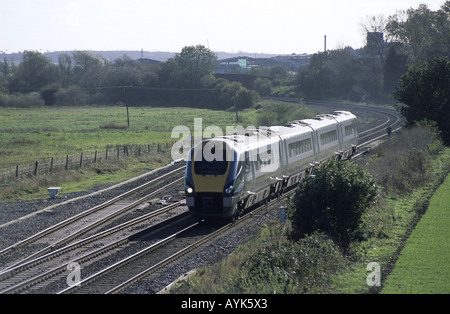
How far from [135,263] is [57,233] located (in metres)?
5.06

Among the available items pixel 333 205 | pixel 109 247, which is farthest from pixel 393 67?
pixel 109 247

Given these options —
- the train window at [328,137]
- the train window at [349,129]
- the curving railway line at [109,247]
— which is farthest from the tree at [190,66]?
the curving railway line at [109,247]

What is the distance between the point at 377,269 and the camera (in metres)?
13.4

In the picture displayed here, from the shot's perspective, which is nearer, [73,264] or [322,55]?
[73,264]

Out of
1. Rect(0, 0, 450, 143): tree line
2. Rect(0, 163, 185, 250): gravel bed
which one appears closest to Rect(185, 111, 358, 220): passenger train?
Rect(0, 163, 185, 250): gravel bed

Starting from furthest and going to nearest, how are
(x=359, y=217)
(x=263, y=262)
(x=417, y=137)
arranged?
1. (x=417, y=137)
2. (x=359, y=217)
3. (x=263, y=262)

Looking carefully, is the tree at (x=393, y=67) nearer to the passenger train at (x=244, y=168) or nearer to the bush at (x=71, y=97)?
the bush at (x=71, y=97)

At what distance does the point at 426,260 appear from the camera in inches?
566

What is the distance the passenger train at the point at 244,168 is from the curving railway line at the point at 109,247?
0.82 meters

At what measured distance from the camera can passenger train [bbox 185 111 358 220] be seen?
18.7 metres

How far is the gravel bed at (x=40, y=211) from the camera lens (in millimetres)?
19547

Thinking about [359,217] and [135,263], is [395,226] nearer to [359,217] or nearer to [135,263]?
[359,217]

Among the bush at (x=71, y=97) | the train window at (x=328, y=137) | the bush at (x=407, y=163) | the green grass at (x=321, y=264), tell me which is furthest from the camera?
the bush at (x=71, y=97)

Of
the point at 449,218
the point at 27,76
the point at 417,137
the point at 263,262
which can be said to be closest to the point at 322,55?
the point at 27,76
